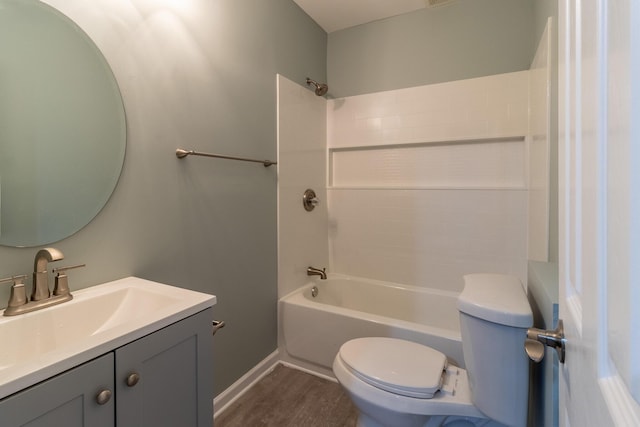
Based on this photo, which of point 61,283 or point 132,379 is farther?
point 61,283

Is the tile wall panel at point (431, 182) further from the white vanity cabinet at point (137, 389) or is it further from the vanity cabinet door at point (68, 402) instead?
the vanity cabinet door at point (68, 402)

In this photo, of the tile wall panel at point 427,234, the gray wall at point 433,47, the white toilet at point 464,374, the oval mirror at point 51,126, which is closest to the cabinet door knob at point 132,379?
the oval mirror at point 51,126

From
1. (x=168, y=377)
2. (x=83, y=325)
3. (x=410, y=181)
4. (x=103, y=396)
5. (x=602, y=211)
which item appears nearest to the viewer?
(x=602, y=211)

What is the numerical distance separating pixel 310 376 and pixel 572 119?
196 centimetres

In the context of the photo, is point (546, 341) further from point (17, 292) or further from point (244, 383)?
point (244, 383)

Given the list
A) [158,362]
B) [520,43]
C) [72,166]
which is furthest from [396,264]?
[72,166]

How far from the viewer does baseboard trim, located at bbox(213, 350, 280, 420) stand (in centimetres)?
159

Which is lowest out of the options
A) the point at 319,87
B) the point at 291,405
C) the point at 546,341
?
the point at 291,405

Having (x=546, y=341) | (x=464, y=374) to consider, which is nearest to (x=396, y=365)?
(x=464, y=374)

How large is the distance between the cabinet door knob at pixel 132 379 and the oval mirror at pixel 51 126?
572 millimetres

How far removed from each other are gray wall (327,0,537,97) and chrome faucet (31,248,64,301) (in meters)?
2.27

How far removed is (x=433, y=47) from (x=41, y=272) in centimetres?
259

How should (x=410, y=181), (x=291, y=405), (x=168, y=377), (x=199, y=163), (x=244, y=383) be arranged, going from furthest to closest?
1. (x=410, y=181)
2. (x=244, y=383)
3. (x=291, y=405)
4. (x=199, y=163)
5. (x=168, y=377)

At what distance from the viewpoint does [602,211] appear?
0.32 meters
